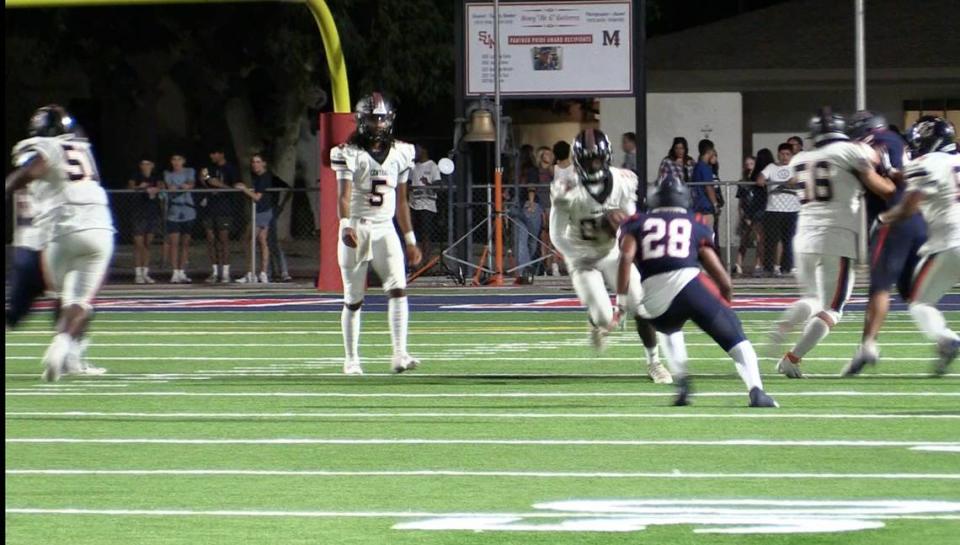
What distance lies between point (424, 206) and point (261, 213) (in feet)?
7.26

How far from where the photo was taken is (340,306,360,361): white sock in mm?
15555

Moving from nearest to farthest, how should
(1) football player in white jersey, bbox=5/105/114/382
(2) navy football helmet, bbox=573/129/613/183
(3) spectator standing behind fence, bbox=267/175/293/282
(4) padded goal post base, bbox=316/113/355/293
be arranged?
(2) navy football helmet, bbox=573/129/613/183 < (1) football player in white jersey, bbox=5/105/114/382 < (4) padded goal post base, bbox=316/113/355/293 < (3) spectator standing behind fence, bbox=267/175/293/282

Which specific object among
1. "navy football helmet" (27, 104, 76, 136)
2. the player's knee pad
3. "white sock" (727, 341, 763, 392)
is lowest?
"white sock" (727, 341, 763, 392)

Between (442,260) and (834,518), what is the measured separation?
756 inches

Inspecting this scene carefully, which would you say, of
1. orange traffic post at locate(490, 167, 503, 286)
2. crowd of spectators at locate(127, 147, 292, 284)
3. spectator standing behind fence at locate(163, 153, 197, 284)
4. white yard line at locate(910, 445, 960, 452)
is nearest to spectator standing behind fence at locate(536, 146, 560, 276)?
orange traffic post at locate(490, 167, 503, 286)

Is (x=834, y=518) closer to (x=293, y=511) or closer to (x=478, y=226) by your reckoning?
(x=293, y=511)

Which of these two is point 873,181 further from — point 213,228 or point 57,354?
point 213,228

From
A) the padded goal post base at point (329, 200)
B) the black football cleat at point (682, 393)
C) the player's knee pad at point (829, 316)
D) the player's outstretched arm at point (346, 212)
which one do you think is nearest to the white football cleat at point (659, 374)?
the player's knee pad at point (829, 316)

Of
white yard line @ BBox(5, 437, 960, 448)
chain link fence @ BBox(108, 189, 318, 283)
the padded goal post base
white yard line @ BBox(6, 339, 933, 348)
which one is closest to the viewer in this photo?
white yard line @ BBox(5, 437, 960, 448)

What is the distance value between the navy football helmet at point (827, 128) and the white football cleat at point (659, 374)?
6.35 feet

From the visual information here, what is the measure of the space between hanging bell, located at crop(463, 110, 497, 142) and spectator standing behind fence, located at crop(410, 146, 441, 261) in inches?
39.6

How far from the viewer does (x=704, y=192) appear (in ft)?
90.3

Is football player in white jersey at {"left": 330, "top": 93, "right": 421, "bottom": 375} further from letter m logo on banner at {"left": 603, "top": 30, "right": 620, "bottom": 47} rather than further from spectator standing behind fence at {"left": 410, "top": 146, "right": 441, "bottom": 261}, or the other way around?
letter m logo on banner at {"left": 603, "top": 30, "right": 620, "bottom": 47}

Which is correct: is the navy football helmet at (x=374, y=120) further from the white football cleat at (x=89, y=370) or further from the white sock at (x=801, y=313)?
the white sock at (x=801, y=313)
